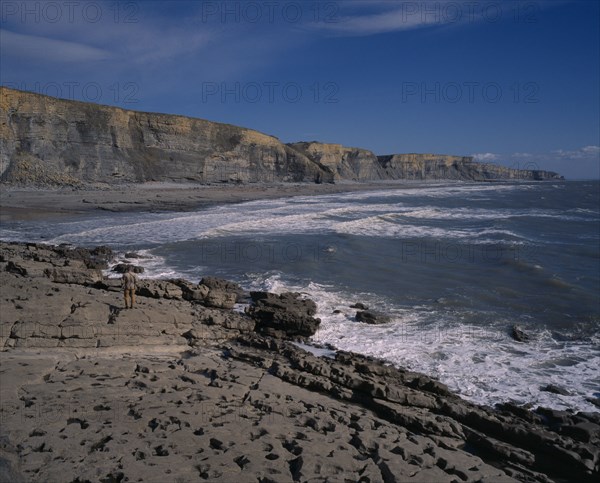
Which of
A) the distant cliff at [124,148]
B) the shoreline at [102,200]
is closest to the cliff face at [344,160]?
the distant cliff at [124,148]

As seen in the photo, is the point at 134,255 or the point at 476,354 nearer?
the point at 476,354

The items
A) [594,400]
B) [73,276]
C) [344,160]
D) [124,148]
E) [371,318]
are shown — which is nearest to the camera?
[594,400]

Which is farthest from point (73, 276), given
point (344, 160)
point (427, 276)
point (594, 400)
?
point (344, 160)

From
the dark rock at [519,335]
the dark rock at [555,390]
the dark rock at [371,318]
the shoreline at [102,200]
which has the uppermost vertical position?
the shoreline at [102,200]

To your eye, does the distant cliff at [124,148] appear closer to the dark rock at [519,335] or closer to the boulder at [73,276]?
the boulder at [73,276]

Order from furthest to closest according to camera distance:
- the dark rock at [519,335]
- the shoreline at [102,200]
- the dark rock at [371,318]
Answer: the shoreline at [102,200], the dark rock at [371,318], the dark rock at [519,335]

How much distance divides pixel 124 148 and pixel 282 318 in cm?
4286

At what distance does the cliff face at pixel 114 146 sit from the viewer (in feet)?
123

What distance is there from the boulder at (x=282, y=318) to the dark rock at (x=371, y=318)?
1123mm

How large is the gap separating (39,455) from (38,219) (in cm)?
2500

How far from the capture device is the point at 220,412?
206 inches

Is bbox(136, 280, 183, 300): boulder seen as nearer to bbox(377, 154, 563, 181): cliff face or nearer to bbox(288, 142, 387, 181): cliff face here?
bbox(288, 142, 387, 181): cliff face

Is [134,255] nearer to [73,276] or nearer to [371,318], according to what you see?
[73,276]

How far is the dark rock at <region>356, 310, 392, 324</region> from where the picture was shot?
10.4m
